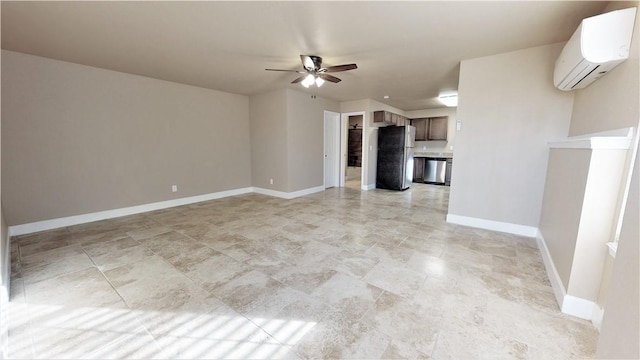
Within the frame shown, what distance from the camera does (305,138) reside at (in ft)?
18.4

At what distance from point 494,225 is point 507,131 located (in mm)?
1288

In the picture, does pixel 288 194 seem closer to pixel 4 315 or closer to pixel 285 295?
pixel 285 295

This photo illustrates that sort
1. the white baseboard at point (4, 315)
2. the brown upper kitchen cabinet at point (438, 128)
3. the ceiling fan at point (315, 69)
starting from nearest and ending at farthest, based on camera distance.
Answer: the white baseboard at point (4, 315) → the ceiling fan at point (315, 69) → the brown upper kitchen cabinet at point (438, 128)

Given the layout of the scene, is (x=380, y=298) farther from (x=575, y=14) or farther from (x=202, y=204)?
(x=202, y=204)

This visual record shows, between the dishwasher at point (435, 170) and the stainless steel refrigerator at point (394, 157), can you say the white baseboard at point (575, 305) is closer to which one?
the stainless steel refrigerator at point (394, 157)

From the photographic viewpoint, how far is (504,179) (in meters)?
3.31

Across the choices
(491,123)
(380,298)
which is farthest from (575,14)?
(380,298)

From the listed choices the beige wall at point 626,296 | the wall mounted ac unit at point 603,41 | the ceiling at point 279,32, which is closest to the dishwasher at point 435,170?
the ceiling at point 279,32

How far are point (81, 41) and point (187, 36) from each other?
1244mm

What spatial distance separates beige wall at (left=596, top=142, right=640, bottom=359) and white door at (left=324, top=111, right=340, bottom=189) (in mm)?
5868

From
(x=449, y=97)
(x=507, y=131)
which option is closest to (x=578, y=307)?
(x=507, y=131)

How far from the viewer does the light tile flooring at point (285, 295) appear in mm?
1489

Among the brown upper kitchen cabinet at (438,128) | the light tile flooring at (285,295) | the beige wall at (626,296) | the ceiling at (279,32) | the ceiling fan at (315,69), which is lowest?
the light tile flooring at (285,295)

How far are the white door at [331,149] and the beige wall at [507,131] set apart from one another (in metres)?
3.47
